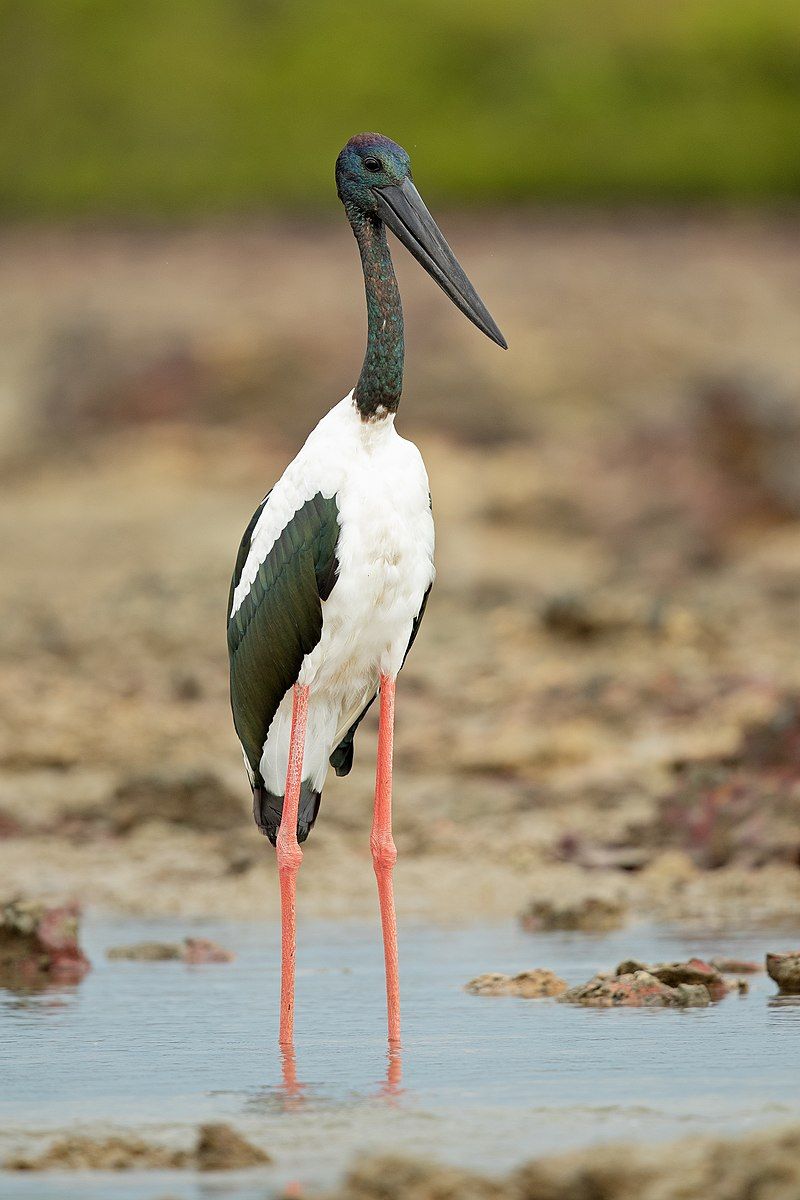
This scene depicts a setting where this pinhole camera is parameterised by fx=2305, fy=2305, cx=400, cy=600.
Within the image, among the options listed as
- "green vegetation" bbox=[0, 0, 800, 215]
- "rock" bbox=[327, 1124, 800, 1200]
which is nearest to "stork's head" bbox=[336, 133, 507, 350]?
"rock" bbox=[327, 1124, 800, 1200]

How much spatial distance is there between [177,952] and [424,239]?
7.21 ft

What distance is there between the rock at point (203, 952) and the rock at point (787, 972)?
5.40 feet

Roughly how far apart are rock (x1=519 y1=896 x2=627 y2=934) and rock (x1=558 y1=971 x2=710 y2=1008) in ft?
4.55

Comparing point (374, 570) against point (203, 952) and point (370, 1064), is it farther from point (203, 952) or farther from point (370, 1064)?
point (203, 952)

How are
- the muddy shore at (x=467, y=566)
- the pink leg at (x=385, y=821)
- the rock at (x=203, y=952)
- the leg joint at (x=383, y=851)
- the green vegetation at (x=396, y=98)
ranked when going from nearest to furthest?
the pink leg at (x=385, y=821), the leg joint at (x=383, y=851), the rock at (x=203, y=952), the muddy shore at (x=467, y=566), the green vegetation at (x=396, y=98)

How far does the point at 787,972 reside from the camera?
5609 millimetres

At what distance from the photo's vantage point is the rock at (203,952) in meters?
6.50

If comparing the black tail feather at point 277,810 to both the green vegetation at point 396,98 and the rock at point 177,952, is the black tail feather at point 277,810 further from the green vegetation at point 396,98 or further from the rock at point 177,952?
the green vegetation at point 396,98

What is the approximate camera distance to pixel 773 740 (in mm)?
8375

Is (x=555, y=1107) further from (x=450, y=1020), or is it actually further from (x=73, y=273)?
(x=73, y=273)

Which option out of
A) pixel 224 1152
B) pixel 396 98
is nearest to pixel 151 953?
pixel 224 1152

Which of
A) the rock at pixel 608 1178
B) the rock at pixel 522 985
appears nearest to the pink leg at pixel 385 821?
the rock at pixel 522 985

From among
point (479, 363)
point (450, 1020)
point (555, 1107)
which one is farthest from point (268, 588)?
→ point (479, 363)

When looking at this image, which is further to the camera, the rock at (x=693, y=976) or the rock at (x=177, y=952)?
the rock at (x=177, y=952)
